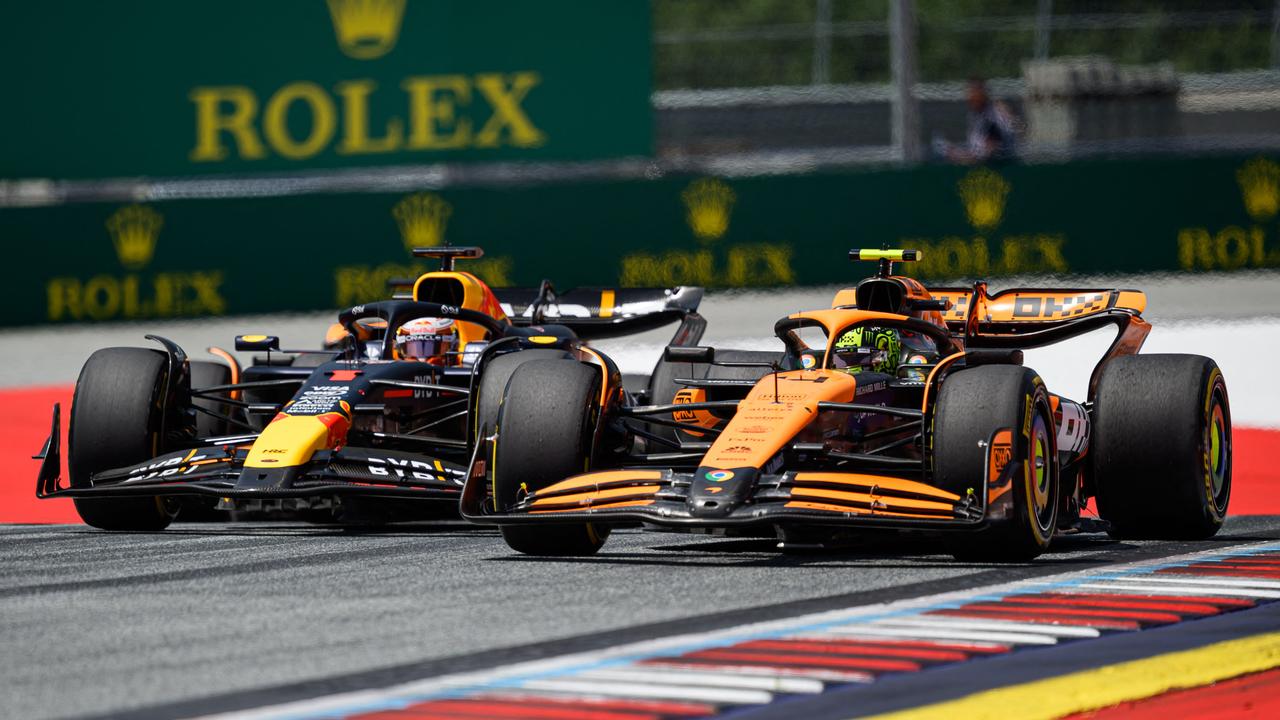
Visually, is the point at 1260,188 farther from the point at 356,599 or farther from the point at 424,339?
the point at 356,599

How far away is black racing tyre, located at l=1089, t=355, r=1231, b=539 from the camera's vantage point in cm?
928

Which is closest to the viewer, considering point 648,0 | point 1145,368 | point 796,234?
point 1145,368

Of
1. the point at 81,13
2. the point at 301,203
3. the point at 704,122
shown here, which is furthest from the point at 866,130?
the point at 81,13

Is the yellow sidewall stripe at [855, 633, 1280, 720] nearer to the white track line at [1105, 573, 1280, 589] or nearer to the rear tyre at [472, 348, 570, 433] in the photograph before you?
the white track line at [1105, 573, 1280, 589]

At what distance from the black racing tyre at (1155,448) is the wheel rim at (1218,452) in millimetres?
110

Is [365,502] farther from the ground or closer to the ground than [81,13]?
closer to the ground

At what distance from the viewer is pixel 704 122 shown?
24906 mm

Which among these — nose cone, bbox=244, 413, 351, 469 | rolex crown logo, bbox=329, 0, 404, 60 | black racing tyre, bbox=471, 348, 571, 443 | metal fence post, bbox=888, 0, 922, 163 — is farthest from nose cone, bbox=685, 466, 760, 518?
rolex crown logo, bbox=329, 0, 404, 60

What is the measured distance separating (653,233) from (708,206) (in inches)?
23.4

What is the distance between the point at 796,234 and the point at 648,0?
11.8 feet

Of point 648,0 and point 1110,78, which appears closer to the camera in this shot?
point 648,0

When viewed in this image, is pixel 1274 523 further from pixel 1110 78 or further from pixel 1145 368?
pixel 1110 78

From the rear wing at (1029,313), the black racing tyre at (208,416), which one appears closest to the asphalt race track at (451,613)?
the black racing tyre at (208,416)

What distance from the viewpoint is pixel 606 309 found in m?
13.3
